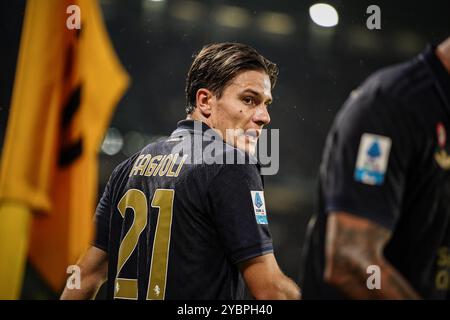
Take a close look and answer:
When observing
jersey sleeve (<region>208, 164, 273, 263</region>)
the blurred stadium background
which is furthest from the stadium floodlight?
jersey sleeve (<region>208, 164, 273, 263</region>)

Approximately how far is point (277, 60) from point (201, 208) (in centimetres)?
70

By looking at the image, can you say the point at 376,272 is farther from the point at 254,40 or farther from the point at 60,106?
the point at 60,106

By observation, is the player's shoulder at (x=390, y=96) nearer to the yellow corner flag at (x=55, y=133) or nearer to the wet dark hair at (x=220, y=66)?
the wet dark hair at (x=220, y=66)

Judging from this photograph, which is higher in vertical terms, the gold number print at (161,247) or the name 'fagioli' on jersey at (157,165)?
the name 'fagioli' on jersey at (157,165)

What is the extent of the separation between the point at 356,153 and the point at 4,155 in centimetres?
131

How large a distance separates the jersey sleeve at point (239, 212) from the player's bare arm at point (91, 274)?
19.9 inches

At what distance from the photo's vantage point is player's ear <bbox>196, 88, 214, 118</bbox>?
69.2 inches

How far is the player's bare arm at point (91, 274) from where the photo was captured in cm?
178

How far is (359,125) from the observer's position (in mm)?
1166

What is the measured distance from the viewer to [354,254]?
116 cm

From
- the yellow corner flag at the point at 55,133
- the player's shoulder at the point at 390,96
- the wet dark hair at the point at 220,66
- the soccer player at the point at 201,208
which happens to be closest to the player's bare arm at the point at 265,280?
the soccer player at the point at 201,208

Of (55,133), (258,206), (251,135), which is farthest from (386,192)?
(55,133)

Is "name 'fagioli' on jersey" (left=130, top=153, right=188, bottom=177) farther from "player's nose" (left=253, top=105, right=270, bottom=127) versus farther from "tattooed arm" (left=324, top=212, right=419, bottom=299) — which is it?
"tattooed arm" (left=324, top=212, right=419, bottom=299)

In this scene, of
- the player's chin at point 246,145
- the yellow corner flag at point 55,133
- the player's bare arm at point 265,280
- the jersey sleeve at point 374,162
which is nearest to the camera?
the jersey sleeve at point 374,162
